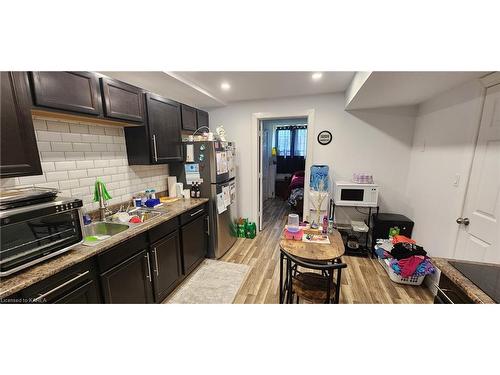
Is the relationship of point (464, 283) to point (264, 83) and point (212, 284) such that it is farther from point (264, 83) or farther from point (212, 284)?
point (264, 83)

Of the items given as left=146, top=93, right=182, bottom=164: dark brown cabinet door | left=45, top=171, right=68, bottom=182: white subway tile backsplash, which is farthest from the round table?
left=45, top=171, right=68, bottom=182: white subway tile backsplash

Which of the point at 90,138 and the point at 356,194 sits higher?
the point at 90,138

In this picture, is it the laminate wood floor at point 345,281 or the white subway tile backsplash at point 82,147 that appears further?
the laminate wood floor at point 345,281

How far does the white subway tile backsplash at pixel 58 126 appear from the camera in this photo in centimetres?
152

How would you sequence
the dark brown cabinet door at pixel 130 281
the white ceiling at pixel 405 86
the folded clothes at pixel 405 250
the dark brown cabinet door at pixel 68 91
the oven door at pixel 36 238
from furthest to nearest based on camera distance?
the folded clothes at pixel 405 250, the white ceiling at pixel 405 86, the dark brown cabinet door at pixel 130 281, the dark brown cabinet door at pixel 68 91, the oven door at pixel 36 238

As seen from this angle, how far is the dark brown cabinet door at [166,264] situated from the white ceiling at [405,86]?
233cm

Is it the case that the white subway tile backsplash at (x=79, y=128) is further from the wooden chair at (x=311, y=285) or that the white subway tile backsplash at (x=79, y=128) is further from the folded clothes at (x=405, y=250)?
the folded clothes at (x=405, y=250)

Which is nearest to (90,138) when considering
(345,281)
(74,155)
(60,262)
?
(74,155)

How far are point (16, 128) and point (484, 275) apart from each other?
2.65 metres

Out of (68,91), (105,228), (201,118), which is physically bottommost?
(105,228)

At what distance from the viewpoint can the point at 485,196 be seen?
1.59 metres

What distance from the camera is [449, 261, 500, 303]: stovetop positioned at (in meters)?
0.89

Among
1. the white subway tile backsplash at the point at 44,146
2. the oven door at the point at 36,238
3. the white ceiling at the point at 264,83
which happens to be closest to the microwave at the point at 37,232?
the oven door at the point at 36,238

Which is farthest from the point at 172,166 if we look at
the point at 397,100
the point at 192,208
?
the point at 397,100
